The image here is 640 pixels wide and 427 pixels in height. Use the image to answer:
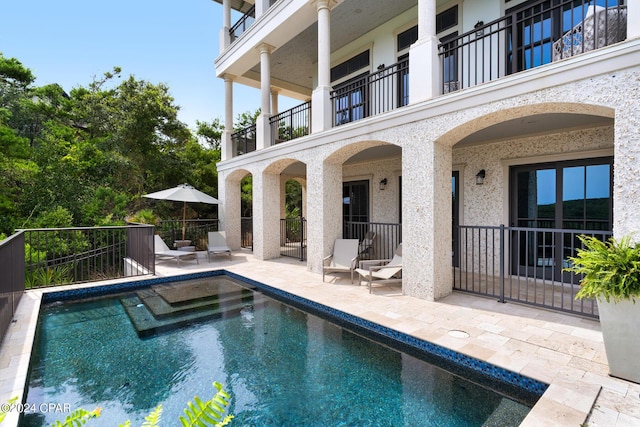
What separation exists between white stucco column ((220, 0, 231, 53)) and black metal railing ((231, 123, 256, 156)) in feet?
11.2

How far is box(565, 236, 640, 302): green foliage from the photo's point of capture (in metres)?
3.21

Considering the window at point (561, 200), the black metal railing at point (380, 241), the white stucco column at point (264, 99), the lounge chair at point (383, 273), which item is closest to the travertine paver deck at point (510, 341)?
the lounge chair at point (383, 273)

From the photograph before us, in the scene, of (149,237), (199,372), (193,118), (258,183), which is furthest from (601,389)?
(193,118)

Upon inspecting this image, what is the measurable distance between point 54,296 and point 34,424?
495cm

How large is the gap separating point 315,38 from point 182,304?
30.6ft

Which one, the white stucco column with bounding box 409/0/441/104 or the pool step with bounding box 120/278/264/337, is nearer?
the pool step with bounding box 120/278/264/337

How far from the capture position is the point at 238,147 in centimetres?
1452

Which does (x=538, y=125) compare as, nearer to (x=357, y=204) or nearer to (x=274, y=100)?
(x=357, y=204)

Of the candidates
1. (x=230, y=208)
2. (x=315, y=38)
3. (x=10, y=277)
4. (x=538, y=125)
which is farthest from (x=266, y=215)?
(x=538, y=125)

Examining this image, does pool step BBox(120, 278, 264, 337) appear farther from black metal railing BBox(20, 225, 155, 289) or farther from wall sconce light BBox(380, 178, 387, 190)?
wall sconce light BBox(380, 178, 387, 190)

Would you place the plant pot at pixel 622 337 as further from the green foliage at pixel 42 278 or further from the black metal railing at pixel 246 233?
the black metal railing at pixel 246 233

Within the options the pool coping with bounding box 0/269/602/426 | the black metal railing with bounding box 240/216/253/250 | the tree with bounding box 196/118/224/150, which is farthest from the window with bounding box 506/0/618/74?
the tree with bounding box 196/118/224/150

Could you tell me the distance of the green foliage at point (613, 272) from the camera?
321 centimetres

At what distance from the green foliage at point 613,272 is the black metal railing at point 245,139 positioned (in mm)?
11405
